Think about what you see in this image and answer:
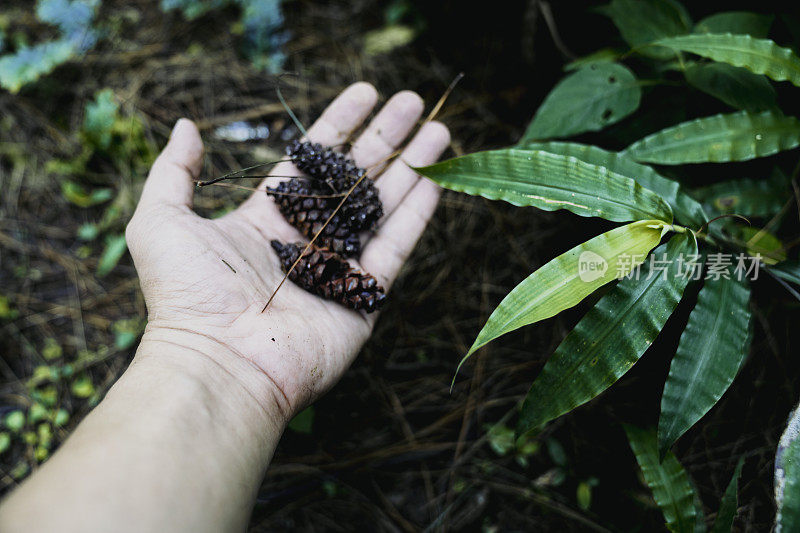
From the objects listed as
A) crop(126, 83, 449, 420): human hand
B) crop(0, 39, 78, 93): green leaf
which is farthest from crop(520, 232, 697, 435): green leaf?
crop(0, 39, 78, 93): green leaf

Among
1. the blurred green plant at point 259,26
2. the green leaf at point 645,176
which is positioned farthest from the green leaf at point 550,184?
the blurred green plant at point 259,26

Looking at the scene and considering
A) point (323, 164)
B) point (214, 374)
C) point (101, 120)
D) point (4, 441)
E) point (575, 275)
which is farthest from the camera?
point (101, 120)

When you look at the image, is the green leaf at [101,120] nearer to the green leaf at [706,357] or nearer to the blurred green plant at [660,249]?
the blurred green plant at [660,249]

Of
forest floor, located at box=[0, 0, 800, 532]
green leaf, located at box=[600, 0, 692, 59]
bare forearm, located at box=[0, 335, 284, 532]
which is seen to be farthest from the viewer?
forest floor, located at box=[0, 0, 800, 532]

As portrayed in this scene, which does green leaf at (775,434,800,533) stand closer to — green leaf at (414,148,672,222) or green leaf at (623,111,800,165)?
green leaf at (414,148,672,222)

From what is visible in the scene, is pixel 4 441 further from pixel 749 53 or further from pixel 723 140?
pixel 749 53

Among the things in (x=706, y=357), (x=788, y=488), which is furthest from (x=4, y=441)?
(x=788, y=488)
